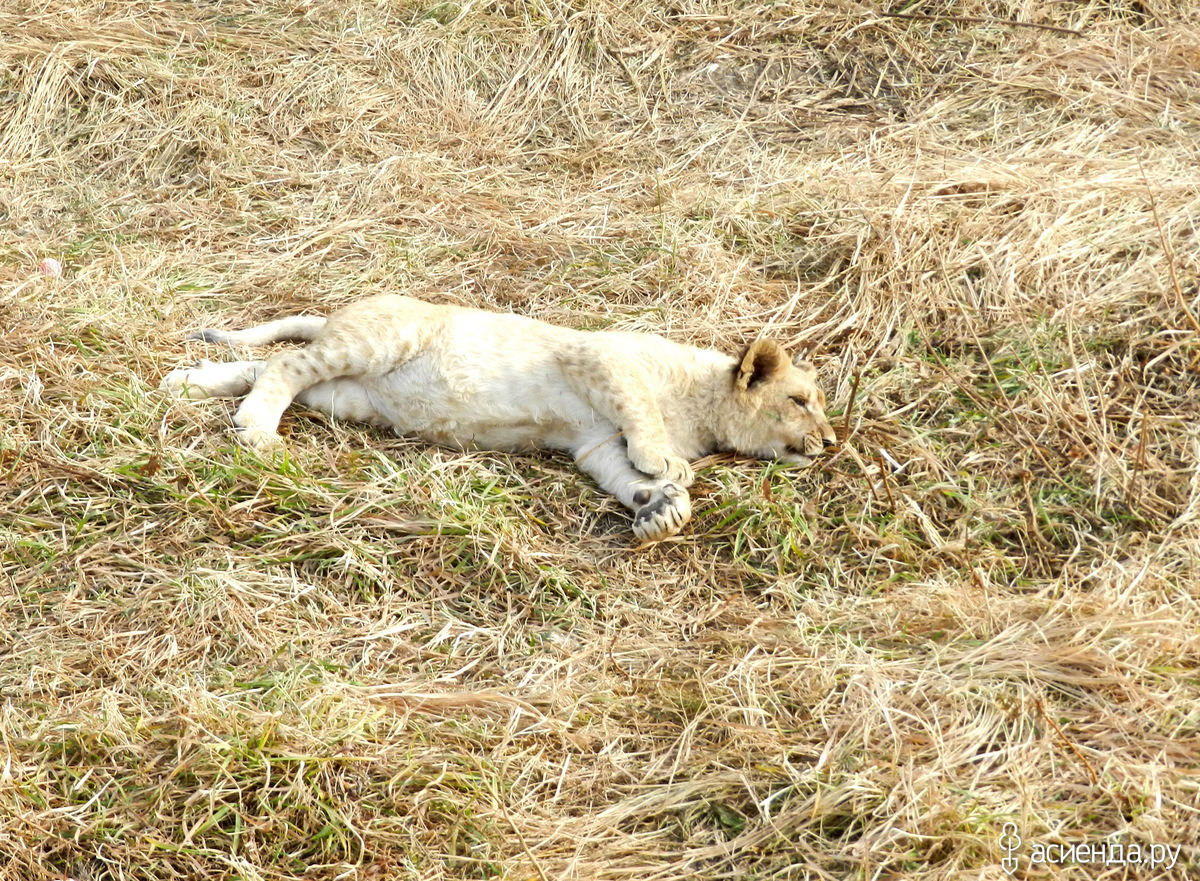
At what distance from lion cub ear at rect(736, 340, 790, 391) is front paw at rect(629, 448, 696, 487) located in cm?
51

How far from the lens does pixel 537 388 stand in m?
5.52

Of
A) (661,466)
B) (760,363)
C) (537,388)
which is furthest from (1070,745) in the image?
(537,388)

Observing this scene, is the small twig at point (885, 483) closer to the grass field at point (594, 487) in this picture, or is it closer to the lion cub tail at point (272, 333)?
the grass field at point (594, 487)

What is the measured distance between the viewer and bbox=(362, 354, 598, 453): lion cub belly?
216 inches

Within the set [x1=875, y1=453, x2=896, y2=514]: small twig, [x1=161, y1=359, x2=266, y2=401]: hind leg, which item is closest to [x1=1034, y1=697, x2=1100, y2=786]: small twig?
[x1=875, y1=453, x2=896, y2=514]: small twig

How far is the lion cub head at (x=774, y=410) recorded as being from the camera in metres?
5.36

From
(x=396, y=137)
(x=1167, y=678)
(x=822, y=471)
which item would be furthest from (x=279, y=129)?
(x=1167, y=678)

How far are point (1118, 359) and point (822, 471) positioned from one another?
156cm

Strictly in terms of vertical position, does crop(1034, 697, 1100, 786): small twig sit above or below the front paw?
below

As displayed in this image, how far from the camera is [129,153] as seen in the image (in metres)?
7.58

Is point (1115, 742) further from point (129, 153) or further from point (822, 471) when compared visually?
point (129, 153)

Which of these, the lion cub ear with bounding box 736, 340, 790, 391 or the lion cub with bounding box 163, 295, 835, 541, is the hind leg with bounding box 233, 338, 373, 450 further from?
the lion cub ear with bounding box 736, 340, 790, 391

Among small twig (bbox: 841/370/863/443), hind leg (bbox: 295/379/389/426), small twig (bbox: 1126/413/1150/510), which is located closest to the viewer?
small twig (bbox: 1126/413/1150/510)

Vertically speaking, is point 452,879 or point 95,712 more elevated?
point 95,712
